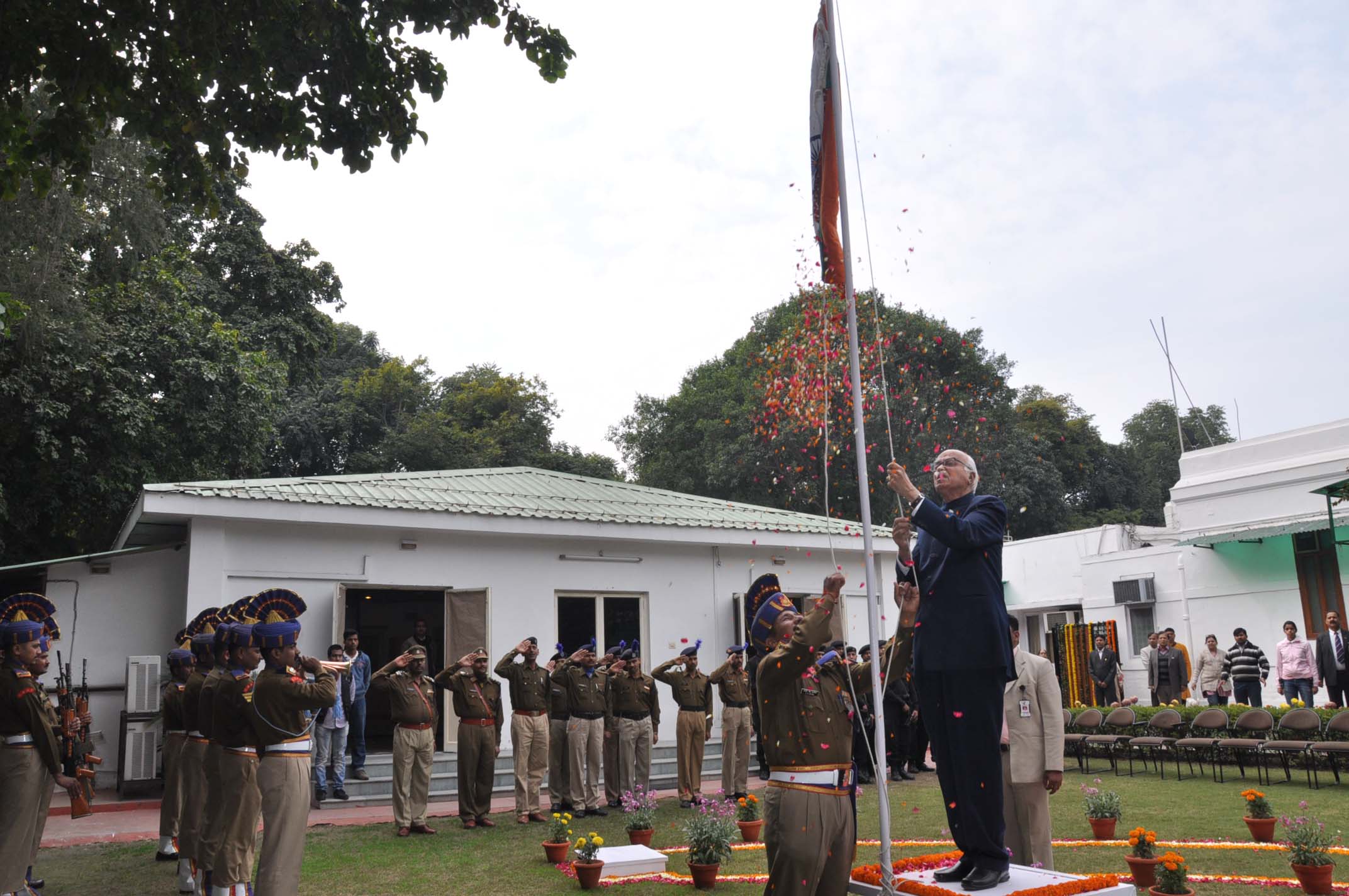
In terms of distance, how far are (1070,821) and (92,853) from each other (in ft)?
31.5

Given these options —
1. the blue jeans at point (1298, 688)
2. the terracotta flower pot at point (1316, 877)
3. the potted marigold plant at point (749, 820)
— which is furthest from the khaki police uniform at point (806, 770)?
the blue jeans at point (1298, 688)

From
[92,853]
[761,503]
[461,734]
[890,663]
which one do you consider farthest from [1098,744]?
[761,503]

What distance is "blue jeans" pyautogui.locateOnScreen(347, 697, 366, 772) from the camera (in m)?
13.8

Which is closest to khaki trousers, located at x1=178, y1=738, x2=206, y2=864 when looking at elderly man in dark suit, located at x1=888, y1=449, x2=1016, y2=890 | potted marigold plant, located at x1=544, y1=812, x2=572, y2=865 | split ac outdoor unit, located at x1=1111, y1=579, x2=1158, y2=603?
potted marigold plant, located at x1=544, y1=812, x2=572, y2=865

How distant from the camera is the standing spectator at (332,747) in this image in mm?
12883

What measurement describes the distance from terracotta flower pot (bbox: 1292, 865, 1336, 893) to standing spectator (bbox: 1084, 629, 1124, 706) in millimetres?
13085

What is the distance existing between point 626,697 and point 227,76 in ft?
28.9

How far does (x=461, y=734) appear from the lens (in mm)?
12086

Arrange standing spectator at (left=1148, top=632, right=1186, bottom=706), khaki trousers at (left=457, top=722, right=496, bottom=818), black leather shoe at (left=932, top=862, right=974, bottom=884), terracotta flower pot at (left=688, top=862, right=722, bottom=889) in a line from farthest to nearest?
standing spectator at (left=1148, top=632, right=1186, bottom=706), khaki trousers at (left=457, top=722, right=496, bottom=818), terracotta flower pot at (left=688, top=862, right=722, bottom=889), black leather shoe at (left=932, top=862, right=974, bottom=884)

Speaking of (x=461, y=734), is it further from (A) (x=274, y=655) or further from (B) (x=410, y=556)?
(A) (x=274, y=655)

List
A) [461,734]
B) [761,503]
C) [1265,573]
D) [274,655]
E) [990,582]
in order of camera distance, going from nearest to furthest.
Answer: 1. [990,582]
2. [274,655]
3. [461,734]
4. [1265,573]
5. [761,503]

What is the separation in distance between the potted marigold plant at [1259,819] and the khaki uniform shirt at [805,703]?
18.8 ft

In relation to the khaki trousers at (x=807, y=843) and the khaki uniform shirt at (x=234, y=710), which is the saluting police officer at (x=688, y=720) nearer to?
the khaki uniform shirt at (x=234, y=710)

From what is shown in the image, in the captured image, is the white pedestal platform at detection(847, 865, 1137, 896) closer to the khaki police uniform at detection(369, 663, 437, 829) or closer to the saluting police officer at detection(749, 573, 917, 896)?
the saluting police officer at detection(749, 573, 917, 896)
